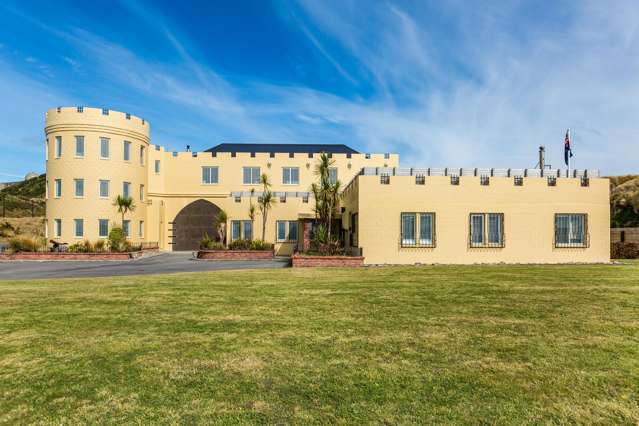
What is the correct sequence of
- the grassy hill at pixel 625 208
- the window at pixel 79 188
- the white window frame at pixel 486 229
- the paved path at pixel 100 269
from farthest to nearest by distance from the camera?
the grassy hill at pixel 625 208 → the window at pixel 79 188 → the white window frame at pixel 486 229 → the paved path at pixel 100 269

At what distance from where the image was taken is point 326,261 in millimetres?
18672

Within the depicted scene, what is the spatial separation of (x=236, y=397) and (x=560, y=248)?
21.2m

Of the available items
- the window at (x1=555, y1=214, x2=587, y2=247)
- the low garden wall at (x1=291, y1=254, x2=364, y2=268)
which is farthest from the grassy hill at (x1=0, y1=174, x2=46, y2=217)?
the window at (x1=555, y1=214, x2=587, y2=247)

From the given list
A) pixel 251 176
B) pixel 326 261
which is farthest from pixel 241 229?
pixel 326 261

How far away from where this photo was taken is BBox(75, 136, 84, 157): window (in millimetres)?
30188

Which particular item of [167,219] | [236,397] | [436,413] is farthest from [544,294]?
[167,219]

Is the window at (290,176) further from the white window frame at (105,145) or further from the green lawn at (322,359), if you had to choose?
the green lawn at (322,359)

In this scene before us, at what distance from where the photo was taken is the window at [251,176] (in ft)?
119

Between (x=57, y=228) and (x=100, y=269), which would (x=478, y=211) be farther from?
(x=57, y=228)

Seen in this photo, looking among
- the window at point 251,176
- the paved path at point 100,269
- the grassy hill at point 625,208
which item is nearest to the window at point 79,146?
the paved path at point 100,269

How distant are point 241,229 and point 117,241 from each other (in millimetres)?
8656

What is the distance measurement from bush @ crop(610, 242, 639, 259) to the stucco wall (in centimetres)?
630

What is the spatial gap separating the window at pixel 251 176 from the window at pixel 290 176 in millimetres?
2467

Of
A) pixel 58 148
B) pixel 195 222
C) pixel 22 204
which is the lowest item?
pixel 195 222
